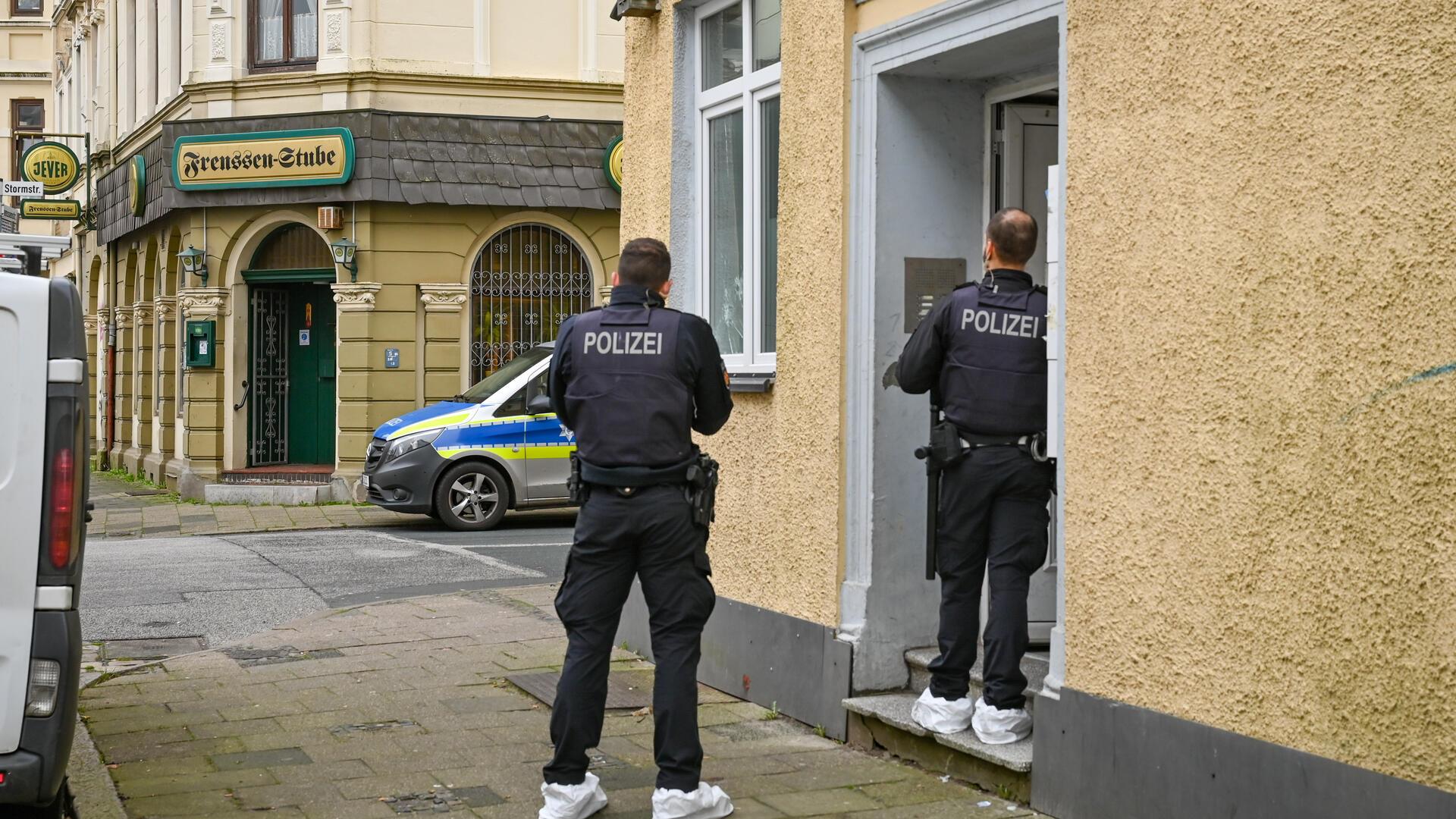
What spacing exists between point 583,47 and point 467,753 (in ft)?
54.1

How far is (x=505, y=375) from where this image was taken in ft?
54.7

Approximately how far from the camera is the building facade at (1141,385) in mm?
4102

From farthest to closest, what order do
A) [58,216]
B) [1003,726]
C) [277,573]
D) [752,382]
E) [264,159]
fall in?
[58,216] → [264,159] → [277,573] → [752,382] → [1003,726]

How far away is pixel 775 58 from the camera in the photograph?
771 cm

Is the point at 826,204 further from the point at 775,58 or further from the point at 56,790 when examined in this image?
the point at 56,790

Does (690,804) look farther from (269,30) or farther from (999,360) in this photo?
(269,30)

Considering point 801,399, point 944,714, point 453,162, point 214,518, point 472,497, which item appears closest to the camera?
point 944,714

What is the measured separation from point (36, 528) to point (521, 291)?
56.9 ft

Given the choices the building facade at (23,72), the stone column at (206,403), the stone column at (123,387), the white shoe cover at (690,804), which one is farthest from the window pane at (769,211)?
the building facade at (23,72)

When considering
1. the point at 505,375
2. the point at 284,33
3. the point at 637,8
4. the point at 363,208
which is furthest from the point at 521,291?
the point at 637,8

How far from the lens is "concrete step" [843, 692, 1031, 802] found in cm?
562

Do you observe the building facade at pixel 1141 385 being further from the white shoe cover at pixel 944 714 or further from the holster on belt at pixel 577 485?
the holster on belt at pixel 577 485

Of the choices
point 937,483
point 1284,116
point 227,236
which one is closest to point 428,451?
point 227,236

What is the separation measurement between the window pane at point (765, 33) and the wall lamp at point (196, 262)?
15630mm
